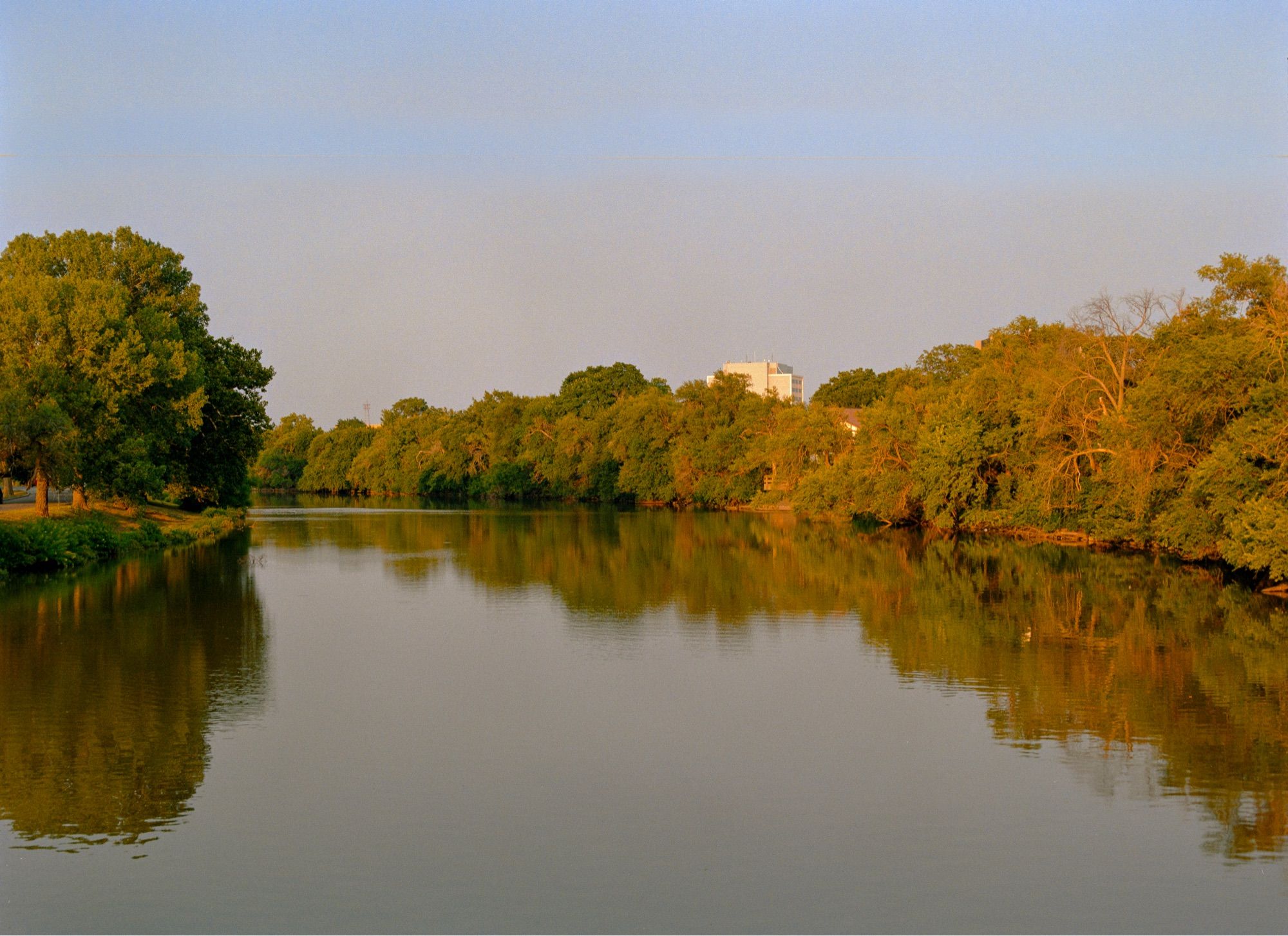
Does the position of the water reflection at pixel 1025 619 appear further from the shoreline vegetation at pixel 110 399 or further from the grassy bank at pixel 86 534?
the shoreline vegetation at pixel 110 399

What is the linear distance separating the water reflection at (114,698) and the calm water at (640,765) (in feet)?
0.19

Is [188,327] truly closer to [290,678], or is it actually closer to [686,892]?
[290,678]

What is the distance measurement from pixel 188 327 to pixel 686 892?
41.2 meters

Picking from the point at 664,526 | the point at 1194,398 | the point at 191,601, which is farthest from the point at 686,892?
the point at 664,526

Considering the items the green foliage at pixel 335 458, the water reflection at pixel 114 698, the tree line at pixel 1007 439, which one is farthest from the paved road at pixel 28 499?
the green foliage at pixel 335 458

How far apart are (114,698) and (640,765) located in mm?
6743

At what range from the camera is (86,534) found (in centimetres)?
3166

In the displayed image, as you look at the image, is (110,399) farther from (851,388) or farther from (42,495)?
(851,388)

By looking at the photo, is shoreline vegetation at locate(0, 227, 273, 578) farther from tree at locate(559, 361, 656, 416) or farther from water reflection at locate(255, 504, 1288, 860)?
tree at locate(559, 361, 656, 416)

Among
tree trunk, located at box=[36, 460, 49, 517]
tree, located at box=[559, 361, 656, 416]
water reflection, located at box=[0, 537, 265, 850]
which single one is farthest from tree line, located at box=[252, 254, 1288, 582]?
tree trunk, located at box=[36, 460, 49, 517]

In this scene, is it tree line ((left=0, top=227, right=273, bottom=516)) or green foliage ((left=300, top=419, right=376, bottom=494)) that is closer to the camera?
tree line ((left=0, top=227, right=273, bottom=516))

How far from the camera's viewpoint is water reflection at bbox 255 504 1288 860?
11570mm

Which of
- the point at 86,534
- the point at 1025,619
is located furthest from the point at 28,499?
the point at 1025,619

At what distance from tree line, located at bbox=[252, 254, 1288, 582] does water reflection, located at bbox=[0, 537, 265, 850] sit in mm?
20322
